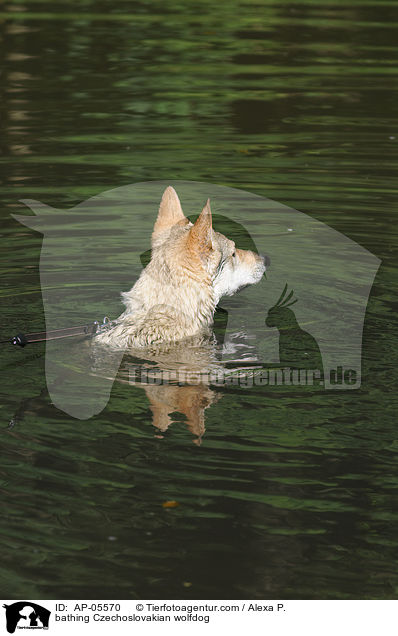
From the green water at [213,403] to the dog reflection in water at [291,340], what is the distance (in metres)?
0.49

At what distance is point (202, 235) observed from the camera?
24.0 ft

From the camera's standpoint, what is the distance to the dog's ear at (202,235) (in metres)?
7.17

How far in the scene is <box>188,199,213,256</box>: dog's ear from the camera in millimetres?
7173

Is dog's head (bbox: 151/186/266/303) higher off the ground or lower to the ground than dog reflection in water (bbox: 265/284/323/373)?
higher

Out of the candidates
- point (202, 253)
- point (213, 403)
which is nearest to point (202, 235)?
point (202, 253)

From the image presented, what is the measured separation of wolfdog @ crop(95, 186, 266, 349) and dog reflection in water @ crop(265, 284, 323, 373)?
0.61m

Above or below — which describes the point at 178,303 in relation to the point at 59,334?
above

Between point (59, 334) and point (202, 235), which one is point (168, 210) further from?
point (59, 334)

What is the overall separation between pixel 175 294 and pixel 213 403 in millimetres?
1427
